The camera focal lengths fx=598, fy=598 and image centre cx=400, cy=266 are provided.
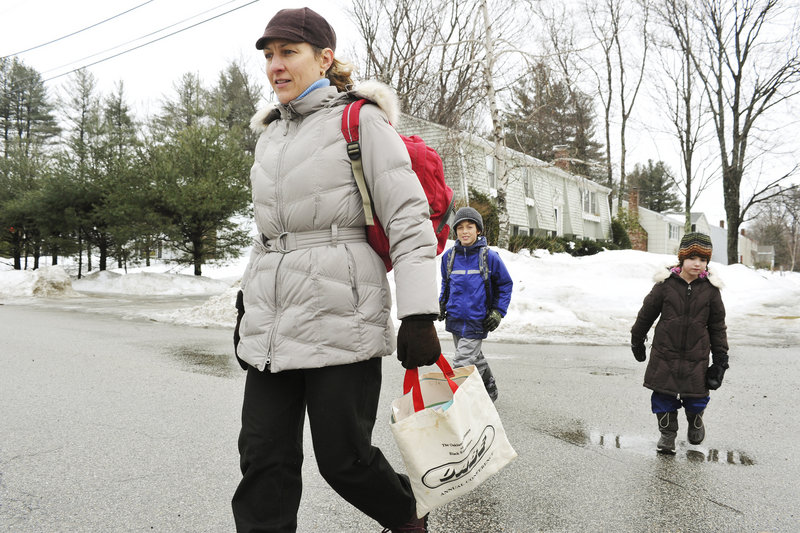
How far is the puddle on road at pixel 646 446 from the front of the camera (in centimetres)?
407

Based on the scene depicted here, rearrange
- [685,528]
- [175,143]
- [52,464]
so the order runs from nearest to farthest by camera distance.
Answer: [685,528] → [52,464] → [175,143]

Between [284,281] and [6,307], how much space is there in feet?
54.7

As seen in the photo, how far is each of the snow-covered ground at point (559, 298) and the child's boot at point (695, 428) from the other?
5.28 metres

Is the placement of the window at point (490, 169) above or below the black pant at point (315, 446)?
above

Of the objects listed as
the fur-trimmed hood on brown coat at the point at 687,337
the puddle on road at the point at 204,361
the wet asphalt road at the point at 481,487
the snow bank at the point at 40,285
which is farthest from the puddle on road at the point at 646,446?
the snow bank at the point at 40,285

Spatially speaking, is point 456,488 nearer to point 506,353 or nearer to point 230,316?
point 506,353

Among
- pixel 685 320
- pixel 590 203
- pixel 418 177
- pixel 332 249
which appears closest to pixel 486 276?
pixel 685 320

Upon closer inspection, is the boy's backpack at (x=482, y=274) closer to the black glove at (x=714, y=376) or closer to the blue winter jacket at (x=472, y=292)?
the blue winter jacket at (x=472, y=292)

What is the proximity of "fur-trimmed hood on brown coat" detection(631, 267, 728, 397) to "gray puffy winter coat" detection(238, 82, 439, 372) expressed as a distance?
2.83 meters

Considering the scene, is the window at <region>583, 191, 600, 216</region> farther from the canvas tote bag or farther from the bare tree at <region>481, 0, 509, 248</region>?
the canvas tote bag

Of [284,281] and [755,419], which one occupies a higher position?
[284,281]

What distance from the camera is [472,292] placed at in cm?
527

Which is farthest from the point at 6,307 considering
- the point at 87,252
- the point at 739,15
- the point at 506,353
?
the point at 739,15

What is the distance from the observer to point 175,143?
23.5 metres
